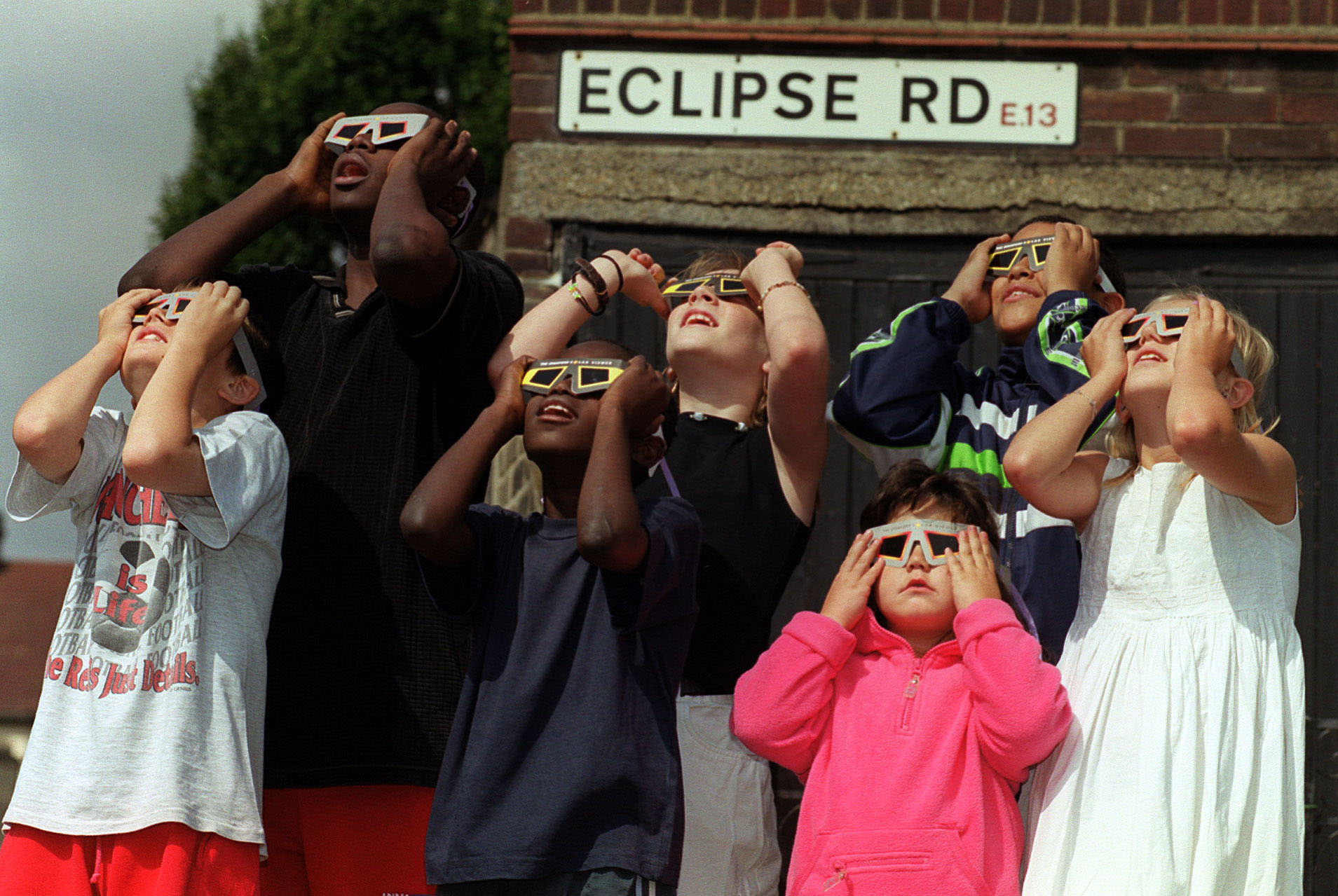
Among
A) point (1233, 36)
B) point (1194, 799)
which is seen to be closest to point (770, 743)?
point (1194, 799)

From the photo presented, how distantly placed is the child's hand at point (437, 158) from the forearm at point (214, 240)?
10.4 inches

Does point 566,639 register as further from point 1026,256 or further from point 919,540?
point 1026,256

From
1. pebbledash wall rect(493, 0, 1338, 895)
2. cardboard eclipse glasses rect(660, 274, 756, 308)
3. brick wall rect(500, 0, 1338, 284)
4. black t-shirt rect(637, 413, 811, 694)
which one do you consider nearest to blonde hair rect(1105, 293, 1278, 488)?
black t-shirt rect(637, 413, 811, 694)

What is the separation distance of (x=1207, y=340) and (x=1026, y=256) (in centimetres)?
79

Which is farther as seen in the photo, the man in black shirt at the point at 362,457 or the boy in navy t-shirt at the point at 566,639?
the man in black shirt at the point at 362,457

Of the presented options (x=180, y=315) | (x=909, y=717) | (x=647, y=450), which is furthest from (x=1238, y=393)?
(x=180, y=315)

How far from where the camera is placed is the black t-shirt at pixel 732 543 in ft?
9.83

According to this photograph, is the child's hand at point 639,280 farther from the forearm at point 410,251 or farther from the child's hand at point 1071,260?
the child's hand at point 1071,260

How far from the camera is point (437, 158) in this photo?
298cm

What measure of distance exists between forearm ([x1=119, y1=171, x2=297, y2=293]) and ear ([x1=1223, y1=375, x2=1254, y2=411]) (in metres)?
1.91

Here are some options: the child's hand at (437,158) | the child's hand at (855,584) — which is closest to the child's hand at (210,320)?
the child's hand at (437,158)

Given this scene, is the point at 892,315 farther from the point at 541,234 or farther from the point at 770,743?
the point at 770,743

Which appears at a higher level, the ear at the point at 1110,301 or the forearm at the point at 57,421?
the ear at the point at 1110,301

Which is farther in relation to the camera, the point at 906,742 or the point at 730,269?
the point at 730,269
